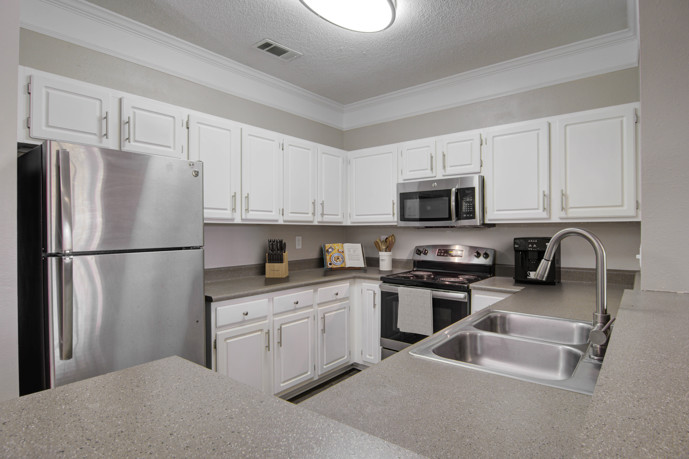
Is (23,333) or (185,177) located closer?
(23,333)

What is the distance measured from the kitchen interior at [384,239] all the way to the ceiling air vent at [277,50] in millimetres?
122

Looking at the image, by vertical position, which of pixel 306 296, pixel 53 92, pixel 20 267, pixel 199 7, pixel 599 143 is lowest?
pixel 306 296

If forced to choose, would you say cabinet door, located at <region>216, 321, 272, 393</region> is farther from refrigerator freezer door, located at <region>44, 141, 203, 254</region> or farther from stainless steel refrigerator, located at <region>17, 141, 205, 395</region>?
refrigerator freezer door, located at <region>44, 141, 203, 254</region>

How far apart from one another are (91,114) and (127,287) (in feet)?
3.27

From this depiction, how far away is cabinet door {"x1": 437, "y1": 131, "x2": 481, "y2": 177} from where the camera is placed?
293 centimetres

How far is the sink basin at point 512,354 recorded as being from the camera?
4.25 ft

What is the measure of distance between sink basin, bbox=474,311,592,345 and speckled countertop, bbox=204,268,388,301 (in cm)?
147

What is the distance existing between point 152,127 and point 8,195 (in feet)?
3.22

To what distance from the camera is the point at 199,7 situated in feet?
7.15

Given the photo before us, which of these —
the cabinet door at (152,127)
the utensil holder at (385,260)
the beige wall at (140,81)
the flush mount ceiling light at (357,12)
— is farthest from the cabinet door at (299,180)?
the flush mount ceiling light at (357,12)

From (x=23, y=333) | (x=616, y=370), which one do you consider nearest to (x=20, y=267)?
(x=23, y=333)

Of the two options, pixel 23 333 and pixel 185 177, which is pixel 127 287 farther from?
pixel 185 177

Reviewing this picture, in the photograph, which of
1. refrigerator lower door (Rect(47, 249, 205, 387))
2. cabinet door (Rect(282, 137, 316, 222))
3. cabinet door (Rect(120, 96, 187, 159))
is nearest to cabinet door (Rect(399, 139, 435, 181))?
cabinet door (Rect(282, 137, 316, 222))

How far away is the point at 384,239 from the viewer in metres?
3.72
